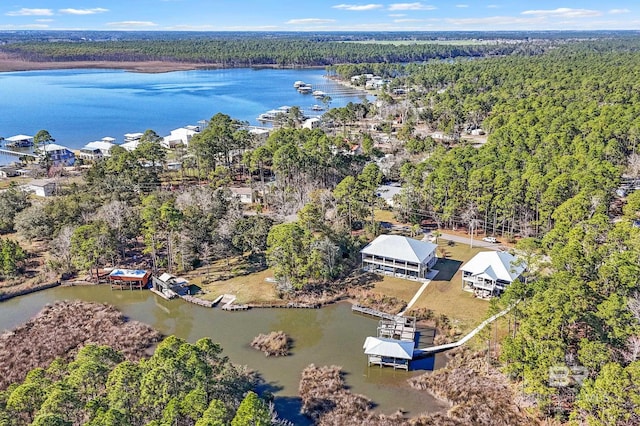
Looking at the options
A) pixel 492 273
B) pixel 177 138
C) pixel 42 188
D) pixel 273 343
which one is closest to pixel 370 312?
pixel 273 343

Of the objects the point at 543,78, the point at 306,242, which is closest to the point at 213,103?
the point at 543,78

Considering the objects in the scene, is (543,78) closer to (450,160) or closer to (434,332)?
(450,160)

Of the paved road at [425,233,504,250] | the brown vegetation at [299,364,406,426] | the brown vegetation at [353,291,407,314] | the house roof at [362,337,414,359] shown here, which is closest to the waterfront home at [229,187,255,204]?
the paved road at [425,233,504,250]

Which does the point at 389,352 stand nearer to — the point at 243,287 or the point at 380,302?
the point at 380,302

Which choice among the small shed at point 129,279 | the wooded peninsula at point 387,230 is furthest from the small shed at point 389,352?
the small shed at point 129,279

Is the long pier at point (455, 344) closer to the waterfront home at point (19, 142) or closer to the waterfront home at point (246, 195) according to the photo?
the waterfront home at point (246, 195)
